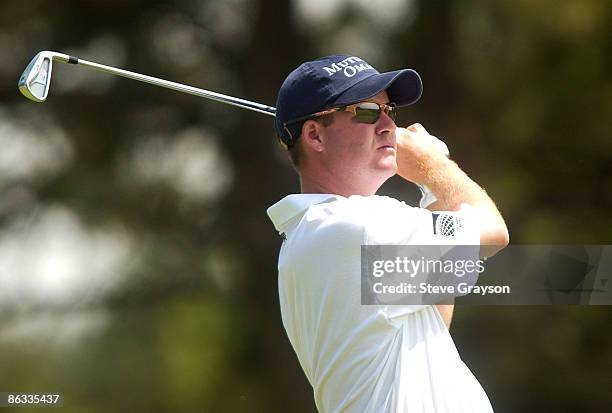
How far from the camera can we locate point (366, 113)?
2.21 m

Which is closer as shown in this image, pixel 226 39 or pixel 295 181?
pixel 295 181

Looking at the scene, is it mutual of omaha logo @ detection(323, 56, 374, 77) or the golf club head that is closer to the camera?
mutual of omaha logo @ detection(323, 56, 374, 77)

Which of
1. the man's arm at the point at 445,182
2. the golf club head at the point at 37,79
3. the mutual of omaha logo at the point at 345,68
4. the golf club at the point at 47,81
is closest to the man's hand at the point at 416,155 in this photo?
the man's arm at the point at 445,182

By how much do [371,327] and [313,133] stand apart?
0.42 metres

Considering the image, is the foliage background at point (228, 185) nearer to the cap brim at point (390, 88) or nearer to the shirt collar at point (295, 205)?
the cap brim at point (390, 88)

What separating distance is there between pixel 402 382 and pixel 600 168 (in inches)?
181

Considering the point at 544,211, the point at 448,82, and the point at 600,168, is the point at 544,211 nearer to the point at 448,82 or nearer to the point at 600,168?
the point at 600,168

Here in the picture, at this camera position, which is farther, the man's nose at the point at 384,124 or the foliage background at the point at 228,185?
the foliage background at the point at 228,185

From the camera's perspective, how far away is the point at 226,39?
6906mm

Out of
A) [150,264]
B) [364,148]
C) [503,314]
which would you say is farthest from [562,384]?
[364,148]

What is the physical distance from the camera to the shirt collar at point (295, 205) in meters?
2.10

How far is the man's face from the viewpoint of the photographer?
2.18 m

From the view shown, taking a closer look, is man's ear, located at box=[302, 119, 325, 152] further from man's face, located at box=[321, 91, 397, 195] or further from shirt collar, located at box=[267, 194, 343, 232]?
shirt collar, located at box=[267, 194, 343, 232]

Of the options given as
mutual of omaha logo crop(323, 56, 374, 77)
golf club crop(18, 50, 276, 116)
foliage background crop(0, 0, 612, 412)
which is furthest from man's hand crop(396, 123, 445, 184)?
foliage background crop(0, 0, 612, 412)
